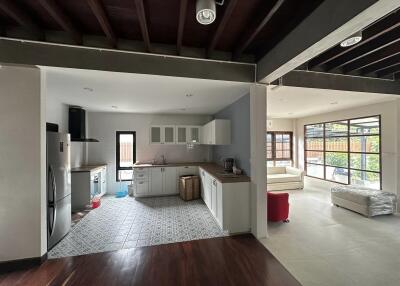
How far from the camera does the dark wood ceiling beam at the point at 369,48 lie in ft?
6.73

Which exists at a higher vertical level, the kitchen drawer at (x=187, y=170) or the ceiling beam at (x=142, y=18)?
the ceiling beam at (x=142, y=18)

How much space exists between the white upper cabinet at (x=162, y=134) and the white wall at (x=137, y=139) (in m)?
0.38

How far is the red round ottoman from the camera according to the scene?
10.9 ft

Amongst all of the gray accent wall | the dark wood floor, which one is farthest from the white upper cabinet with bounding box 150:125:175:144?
the dark wood floor

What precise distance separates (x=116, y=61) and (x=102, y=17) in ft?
2.01

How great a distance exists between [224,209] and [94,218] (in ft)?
9.12

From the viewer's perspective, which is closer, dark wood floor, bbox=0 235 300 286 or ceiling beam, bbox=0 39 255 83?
dark wood floor, bbox=0 235 300 286

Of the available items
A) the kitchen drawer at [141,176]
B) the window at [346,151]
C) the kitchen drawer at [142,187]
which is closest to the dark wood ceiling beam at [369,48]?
the window at [346,151]

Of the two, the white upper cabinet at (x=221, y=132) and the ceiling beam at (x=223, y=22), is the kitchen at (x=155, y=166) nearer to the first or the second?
the white upper cabinet at (x=221, y=132)

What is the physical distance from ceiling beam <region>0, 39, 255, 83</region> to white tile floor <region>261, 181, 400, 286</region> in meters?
2.68

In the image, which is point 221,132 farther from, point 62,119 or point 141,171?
point 62,119

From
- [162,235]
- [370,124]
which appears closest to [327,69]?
[370,124]

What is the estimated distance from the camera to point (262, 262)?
2.27 meters

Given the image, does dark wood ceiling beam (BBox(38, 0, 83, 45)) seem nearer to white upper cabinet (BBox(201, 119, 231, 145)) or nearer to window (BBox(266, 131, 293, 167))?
white upper cabinet (BBox(201, 119, 231, 145))
